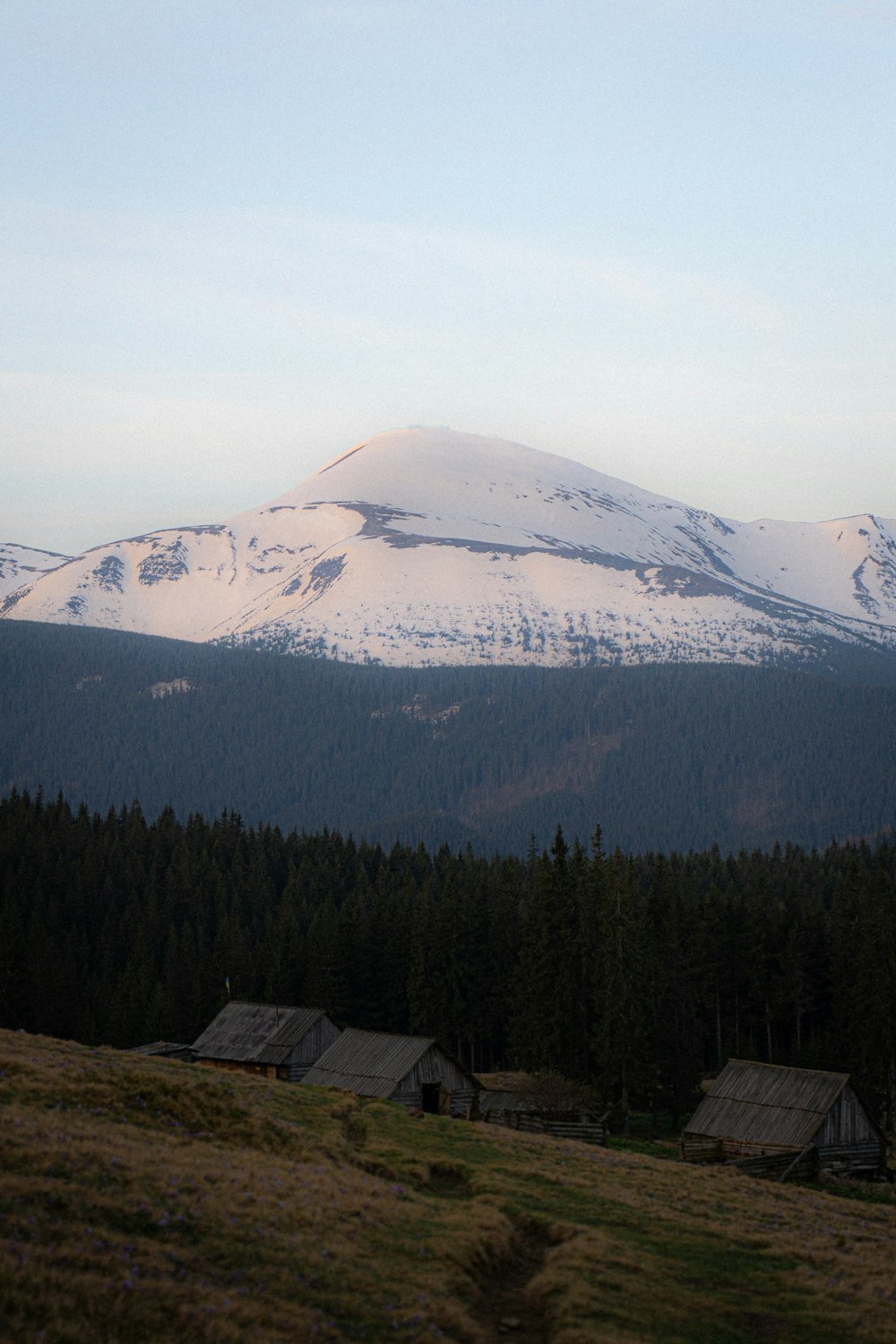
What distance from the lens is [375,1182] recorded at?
96.7ft

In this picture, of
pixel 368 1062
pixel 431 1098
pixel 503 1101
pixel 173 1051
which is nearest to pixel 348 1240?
pixel 431 1098

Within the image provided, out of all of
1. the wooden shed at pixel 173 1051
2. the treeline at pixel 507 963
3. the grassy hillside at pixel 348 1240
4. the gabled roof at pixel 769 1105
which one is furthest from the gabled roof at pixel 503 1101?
the grassy hillside at pixel 348 1240

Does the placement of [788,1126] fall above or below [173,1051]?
above

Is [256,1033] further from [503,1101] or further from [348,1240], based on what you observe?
[348,1240]

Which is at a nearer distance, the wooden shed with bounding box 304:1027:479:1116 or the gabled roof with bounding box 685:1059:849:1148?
the gabled roof with bounding box 685:1059:849:1148

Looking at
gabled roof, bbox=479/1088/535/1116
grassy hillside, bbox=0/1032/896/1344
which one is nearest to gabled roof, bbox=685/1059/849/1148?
gabled roof, bbox=479/1088/535/1116

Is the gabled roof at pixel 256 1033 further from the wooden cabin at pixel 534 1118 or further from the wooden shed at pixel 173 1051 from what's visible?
the wooden cabin at pixel 534 1118

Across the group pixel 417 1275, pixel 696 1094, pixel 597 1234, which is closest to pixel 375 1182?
pixel 597 1234

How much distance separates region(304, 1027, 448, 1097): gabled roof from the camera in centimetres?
5731

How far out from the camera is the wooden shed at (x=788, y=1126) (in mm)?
51406

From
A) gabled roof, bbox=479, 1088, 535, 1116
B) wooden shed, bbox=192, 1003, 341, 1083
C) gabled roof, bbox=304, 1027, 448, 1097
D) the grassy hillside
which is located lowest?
gabled roof, bbox=479, 1088, 535, 1116

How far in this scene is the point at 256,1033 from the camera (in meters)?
71.2

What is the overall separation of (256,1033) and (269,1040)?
5.69 feet

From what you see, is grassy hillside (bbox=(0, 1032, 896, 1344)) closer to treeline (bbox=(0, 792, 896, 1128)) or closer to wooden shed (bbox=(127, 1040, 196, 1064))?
wooden shed (bbox=(127, 1040, 196, 1064))
